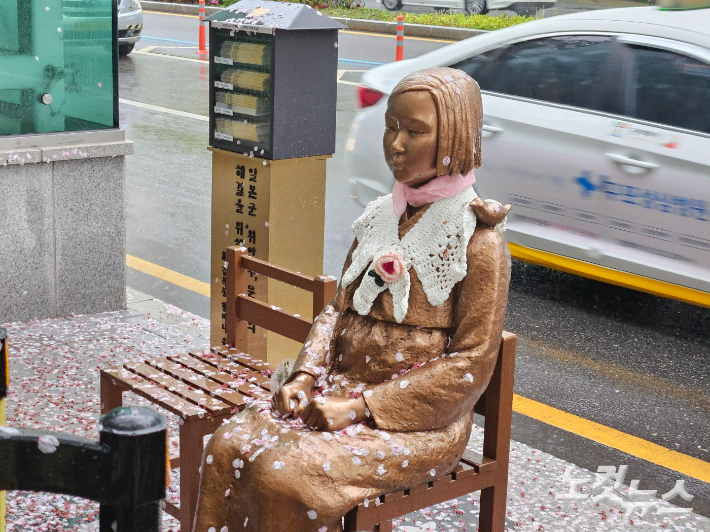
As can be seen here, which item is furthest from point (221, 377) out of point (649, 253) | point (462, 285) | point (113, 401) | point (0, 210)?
point (649, 253)

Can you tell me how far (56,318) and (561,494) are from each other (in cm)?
309

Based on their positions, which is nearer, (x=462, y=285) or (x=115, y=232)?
(x=462, y=285)

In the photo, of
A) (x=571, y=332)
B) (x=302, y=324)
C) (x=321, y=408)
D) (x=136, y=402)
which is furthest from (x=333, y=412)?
(x=571, y=332)

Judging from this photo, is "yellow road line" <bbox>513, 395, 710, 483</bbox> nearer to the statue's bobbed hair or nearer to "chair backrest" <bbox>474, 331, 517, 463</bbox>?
"chair backrest" <bbox>474, 331, 517, 463</bbox>

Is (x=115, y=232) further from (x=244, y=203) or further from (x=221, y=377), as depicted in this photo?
(x=221, y=377)

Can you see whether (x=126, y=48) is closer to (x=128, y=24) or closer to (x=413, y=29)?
(x=128, y=24)

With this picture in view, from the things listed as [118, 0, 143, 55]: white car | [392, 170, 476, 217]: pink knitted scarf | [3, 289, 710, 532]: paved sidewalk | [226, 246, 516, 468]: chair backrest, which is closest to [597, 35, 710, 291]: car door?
[3, 289, 710, 532]: paved sidewalk

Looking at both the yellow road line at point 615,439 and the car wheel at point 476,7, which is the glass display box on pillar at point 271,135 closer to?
the yellow road line at point 615,439

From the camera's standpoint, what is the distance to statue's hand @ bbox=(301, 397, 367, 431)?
2.87 m

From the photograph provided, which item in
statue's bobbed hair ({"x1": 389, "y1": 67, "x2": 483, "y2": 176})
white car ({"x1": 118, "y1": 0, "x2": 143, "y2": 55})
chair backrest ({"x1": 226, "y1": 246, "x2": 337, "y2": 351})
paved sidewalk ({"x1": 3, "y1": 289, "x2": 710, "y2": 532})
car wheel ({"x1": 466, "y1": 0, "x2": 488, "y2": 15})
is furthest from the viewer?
car wheel ({"x1": 466, "y1": 0, "x2": 488, "y2": 15})

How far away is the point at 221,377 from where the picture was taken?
150 inches

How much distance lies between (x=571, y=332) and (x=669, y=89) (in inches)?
56.6

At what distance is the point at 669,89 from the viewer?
5.83 metres

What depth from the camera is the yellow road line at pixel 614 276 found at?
5.82 m
